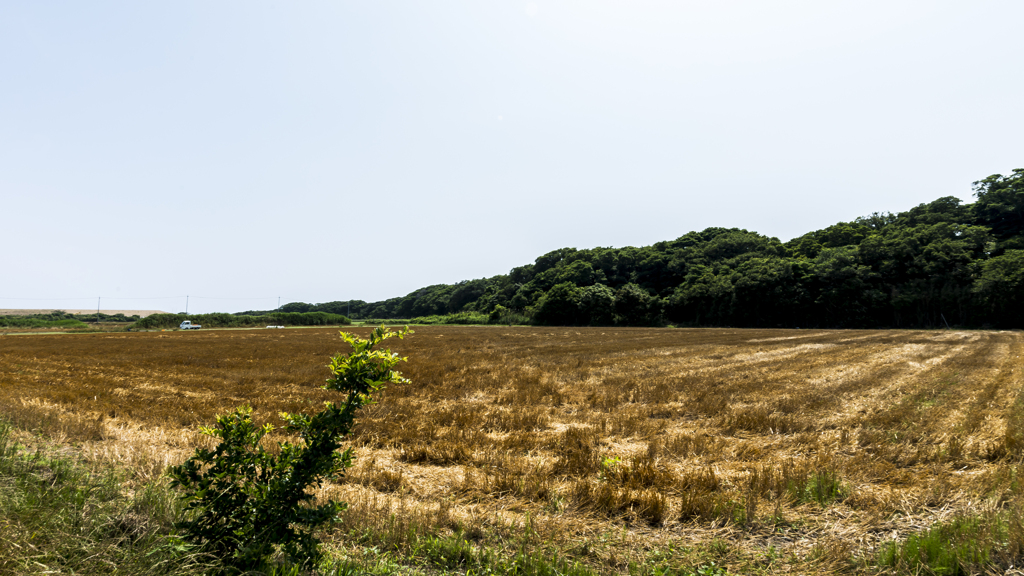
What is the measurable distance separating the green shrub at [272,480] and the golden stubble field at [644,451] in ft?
3.27

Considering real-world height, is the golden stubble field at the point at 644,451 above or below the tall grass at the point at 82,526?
below

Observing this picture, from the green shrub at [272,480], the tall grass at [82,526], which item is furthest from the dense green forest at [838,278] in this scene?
the tall grass at [82,526]

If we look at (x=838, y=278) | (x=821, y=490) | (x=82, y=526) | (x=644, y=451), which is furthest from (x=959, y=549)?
(x=838, y=278)

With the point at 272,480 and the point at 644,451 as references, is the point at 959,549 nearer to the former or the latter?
→ the point at 644,451

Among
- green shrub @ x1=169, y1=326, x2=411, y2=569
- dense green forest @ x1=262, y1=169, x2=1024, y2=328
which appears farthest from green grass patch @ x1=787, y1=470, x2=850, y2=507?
dense green forest @ x1=262, y1=169, x2=1024, y2=328

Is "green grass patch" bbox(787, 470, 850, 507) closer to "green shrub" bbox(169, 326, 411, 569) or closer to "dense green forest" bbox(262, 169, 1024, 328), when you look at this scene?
"green shrub" bbox(169, 326, 411, 569)

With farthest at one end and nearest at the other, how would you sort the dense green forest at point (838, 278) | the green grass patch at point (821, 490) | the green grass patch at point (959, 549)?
the dense green forest at point (838, 278)
the green grass patch at point (821, 490)
the green grass patch at point (959, 549)

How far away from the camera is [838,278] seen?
71.9 metres

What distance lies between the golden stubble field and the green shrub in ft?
3.27

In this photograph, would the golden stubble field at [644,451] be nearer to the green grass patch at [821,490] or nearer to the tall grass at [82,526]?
the green grass patch at [821,490]

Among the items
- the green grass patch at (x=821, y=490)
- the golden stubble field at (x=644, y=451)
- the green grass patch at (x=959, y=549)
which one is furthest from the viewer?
the green grass patch at (x=821, y=490)

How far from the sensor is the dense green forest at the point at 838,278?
60.2 metres

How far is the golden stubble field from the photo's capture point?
160 inches

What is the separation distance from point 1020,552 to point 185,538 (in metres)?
6.46
